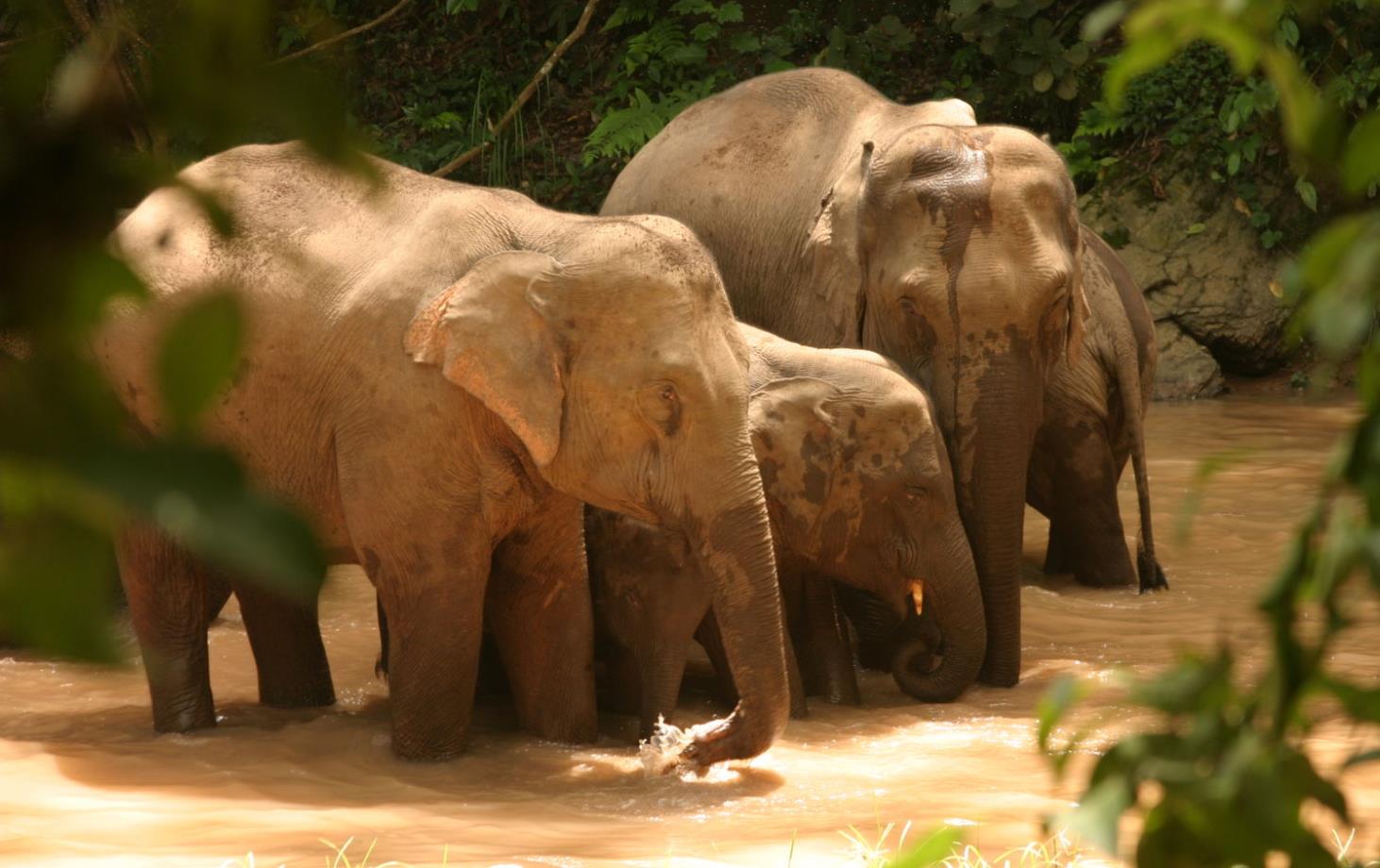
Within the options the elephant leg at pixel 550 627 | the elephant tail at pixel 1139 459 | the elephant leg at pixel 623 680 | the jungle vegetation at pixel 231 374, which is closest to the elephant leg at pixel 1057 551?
the elephant tail at pixel 1139 459

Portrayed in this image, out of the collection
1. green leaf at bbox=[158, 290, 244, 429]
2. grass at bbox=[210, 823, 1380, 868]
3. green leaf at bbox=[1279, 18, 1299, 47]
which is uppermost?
green leaf at bbox=[1279, 18, 1299, 47]

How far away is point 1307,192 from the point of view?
14.6m

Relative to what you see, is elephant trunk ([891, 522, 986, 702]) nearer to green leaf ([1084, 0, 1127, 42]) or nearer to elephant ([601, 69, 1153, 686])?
elephant ([601, 69, 1153, 686])

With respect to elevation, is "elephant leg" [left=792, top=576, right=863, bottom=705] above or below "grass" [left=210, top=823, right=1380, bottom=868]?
above

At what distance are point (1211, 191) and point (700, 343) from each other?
1114cm

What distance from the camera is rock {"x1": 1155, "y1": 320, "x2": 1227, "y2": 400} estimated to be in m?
14.5

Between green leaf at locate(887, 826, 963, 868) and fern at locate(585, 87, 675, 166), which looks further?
fern at locate(585, 87, 675, 166)

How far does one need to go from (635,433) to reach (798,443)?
1.28 meters

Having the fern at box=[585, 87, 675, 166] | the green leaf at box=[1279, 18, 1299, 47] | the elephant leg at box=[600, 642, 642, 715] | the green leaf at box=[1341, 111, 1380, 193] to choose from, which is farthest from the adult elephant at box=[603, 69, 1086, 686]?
the fern at box=[585, 87, 675, 166]

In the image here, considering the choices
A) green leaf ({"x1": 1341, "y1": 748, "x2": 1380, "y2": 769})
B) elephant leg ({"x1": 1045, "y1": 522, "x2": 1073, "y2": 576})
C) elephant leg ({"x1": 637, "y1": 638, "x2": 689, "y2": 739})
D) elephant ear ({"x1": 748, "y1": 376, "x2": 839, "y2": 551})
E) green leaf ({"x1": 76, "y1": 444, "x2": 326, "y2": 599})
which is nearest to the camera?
green leaf ({"x1": 76, "y1": 444, "x2": 326, "y2": 599})

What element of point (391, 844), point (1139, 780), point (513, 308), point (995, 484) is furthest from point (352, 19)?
point (1139, 780)

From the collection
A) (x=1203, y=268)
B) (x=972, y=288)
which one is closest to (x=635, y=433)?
(x=972, y=288)

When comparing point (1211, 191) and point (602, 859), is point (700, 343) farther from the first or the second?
point (1211, 191)

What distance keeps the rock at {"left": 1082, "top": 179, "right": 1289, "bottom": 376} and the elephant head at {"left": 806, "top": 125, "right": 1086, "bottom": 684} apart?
802 centimetres
